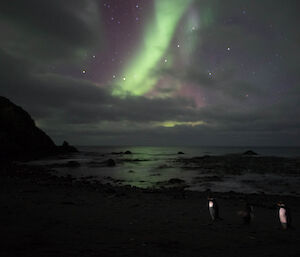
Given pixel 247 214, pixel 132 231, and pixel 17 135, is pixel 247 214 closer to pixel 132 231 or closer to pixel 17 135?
pixel 132 231

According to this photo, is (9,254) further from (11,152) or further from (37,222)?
(11,152)

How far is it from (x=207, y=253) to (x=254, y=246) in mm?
1908

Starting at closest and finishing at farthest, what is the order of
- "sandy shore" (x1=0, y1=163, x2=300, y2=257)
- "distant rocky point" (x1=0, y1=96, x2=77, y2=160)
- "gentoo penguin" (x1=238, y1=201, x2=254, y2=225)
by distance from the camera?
"sandy shore" (x1=0, y1=163, x2=300, y2=257)
"gentoo penguin" (x1=238, y1=201, x2=254, y2=225)
"distant rocky point" (x1=0, y1=96, x2=77, y2=160)

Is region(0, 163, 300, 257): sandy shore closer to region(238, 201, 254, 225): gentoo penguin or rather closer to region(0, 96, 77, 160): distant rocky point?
region(238, 201, 254, 225): gentoo penguin

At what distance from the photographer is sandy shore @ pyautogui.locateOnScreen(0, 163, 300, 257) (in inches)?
237

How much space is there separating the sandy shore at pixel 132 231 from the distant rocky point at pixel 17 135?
51.7 m

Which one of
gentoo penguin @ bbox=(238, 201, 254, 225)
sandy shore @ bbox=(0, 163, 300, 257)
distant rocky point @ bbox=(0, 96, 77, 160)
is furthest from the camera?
distant rocky point @ bbox=(0, 96, 77, 160)

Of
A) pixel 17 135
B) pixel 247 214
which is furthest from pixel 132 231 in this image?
pixel 17 135

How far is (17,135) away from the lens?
63.6m

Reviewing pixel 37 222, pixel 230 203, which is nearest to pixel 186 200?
pixel 230 203

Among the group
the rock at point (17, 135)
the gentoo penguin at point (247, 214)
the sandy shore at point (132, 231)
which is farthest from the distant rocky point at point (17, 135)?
the gentoo penguin at point (247, 214)

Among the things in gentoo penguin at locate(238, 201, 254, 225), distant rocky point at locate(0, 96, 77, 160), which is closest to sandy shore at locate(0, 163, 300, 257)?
gentoo penguin at locate(238, 201, 254, 225)

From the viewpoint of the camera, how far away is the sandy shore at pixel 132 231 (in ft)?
19.8

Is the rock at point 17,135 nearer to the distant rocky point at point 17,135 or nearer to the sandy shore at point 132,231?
the distant rocky point at point 17,135
